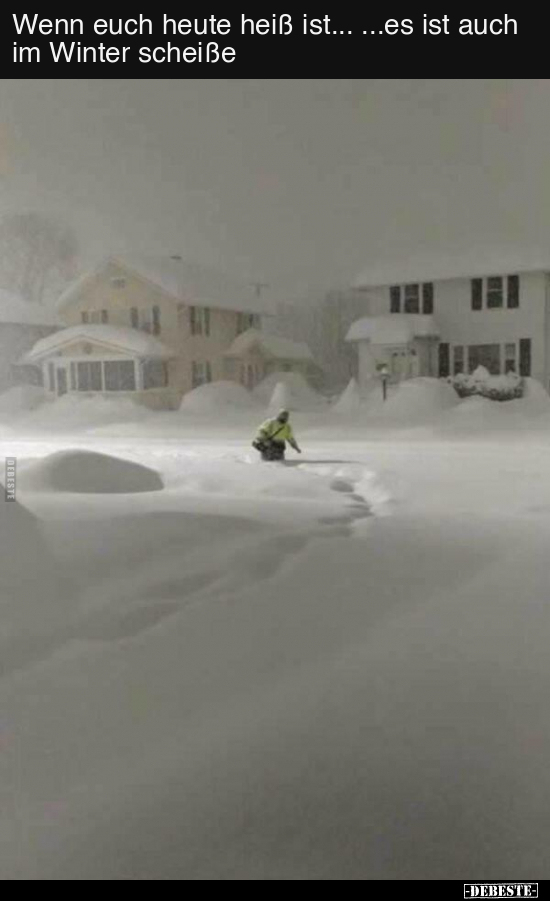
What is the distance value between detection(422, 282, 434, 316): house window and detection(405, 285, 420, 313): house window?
1.2 inches

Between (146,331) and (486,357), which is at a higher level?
(146,331)

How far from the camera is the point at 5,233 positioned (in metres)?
3.47

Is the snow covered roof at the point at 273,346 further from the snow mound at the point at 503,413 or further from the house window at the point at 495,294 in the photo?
the house window at the point at 495,294

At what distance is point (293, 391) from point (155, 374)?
702 millimetres

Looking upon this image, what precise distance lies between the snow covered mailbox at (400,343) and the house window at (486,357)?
171 mm

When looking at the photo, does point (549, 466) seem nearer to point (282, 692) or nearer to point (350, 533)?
point (350, 533)

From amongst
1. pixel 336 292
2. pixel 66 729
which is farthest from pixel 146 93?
Result: pixel 66 729

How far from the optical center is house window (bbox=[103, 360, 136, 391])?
3.55 meters

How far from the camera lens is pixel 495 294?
3.36 meters

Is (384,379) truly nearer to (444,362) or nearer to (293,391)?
(444,362)

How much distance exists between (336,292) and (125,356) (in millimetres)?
1059

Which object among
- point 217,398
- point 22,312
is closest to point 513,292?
point 217,398

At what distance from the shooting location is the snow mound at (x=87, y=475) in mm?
3057

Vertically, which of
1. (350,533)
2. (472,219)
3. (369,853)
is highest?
(472,219)
